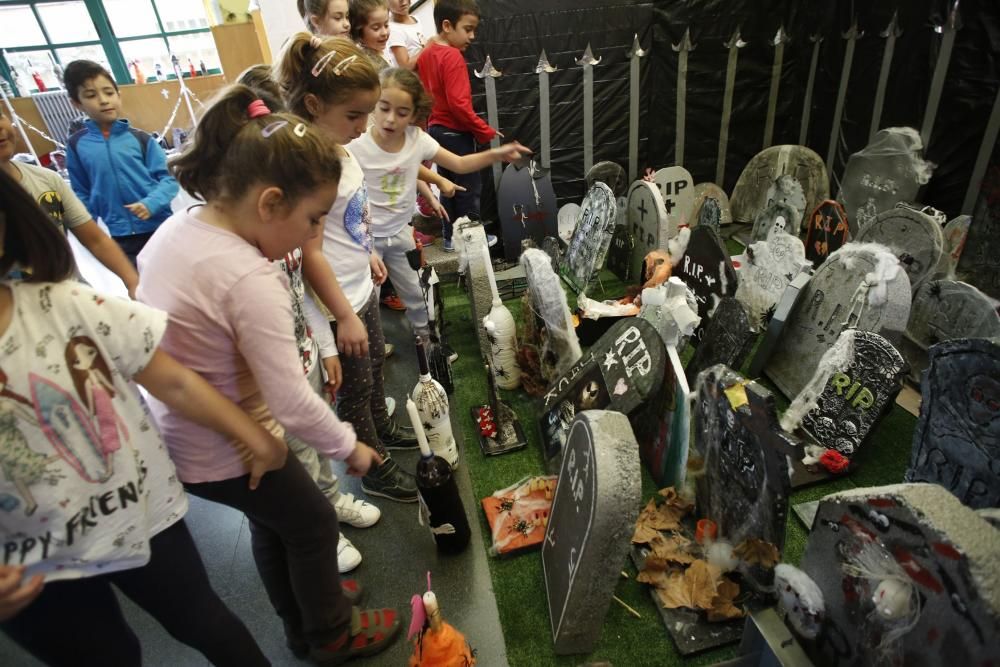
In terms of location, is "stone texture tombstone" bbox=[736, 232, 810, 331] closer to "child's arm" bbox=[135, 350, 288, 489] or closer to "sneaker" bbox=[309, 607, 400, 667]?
"sneaker" bbox=[309, 607, 400, 667]

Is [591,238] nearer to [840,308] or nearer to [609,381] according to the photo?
[840,308]

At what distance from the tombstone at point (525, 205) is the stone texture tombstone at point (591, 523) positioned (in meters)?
2.59

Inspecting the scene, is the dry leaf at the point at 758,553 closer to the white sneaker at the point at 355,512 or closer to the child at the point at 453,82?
the white sneaker at the point at 355,512

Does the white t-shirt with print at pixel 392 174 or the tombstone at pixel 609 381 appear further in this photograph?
the white t-shirt with print at pixel 392 174

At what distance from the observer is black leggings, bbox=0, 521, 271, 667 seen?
2.67 ft

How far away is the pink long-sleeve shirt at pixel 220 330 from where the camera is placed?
34.0 inches

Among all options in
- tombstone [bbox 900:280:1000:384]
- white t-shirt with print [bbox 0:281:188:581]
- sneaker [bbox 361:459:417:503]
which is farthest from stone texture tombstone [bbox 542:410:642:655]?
tombstone [bbox 900:280:1000:384]

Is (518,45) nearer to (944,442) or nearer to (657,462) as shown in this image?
(657,462)

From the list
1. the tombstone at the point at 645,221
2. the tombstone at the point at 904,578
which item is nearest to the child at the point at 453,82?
the tombstone at the point at 645,221

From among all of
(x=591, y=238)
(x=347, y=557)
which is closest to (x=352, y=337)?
(x=347, y=557)

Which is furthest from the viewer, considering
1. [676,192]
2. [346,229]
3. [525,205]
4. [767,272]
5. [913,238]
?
[525,205]

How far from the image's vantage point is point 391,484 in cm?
204

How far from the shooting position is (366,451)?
1.09m

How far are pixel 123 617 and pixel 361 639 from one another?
2.41 feet
